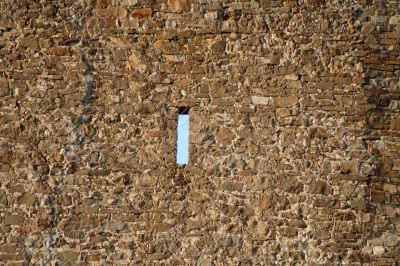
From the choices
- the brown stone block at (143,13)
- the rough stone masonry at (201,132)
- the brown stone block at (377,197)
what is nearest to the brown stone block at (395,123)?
the rough stone masonry at (201,132)

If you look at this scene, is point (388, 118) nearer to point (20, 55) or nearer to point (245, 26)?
point (245, 26)

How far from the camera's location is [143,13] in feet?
21.4

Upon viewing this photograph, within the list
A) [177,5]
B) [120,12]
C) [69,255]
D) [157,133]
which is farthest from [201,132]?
[69,255]

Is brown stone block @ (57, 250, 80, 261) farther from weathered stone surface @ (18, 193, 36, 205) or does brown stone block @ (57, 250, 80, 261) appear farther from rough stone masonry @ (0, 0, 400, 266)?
weathered stone surface @ (18, 193, 36, 205)

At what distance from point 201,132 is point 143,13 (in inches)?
52.6

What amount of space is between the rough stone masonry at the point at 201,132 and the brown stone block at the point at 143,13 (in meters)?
0.01

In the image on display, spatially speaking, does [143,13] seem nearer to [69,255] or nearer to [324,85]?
[324,85]

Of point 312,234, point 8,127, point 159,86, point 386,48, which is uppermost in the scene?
point 386,48

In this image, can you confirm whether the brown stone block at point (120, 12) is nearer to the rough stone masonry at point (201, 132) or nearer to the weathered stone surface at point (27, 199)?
the rough stone masonry at point (201, 132)

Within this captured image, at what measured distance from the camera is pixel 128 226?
6.23m

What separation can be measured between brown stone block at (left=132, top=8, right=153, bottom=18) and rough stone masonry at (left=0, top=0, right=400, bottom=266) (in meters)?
0.01

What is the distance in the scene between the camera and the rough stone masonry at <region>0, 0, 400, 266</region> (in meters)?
6.23

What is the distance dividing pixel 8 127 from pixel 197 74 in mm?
1926

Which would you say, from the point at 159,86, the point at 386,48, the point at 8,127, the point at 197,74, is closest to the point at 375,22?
the point at 386,48
